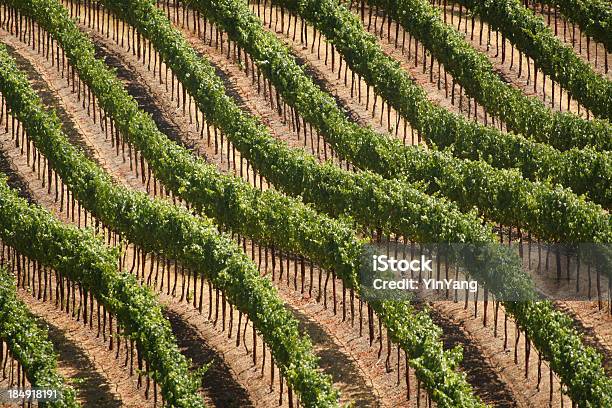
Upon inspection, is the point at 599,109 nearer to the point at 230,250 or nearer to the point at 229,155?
the point at 229,155

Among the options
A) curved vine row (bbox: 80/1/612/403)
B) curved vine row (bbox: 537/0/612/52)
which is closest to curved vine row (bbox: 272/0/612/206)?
curved vine row (bbox: 80/1/612/403)

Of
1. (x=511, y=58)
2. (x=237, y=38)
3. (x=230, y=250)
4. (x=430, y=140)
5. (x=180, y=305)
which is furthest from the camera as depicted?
(x=511, y=58)

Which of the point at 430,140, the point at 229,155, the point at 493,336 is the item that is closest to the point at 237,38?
the point at 229,155

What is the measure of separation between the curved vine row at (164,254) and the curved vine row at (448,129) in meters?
10.9

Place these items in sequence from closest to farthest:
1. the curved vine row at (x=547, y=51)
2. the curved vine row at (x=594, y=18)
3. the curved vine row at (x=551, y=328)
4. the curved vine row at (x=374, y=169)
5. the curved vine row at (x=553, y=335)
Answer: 1. the curved vine row at (x=553, y=335)
2. the curved vine row at (x=551, y=328)
3. the curved vine row at (x=374, y=169)
4. the curved vine row at (x=547, y=51)
5. the curved vine row at (x=594, y=18)

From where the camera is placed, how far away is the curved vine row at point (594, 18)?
63625mm

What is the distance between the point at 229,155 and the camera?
58438 millimetres

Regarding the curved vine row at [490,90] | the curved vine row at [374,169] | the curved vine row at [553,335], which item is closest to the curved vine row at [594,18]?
the curved vine row at [490,90]

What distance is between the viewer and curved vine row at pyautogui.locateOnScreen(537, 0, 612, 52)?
63.6m

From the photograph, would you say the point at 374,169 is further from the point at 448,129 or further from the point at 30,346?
the point at 30,346

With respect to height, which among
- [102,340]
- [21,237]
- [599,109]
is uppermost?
[599,109]

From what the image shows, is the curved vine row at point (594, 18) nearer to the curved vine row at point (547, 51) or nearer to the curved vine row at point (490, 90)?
the curved vine row at point (547, 51)

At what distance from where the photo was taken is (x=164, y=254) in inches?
1970

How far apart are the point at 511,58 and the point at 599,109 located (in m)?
7.62
